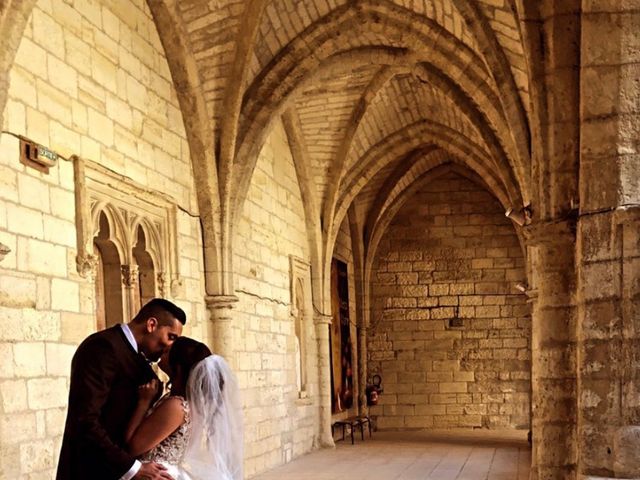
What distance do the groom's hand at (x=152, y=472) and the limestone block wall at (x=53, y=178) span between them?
212 centimetres

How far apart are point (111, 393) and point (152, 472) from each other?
294 mm

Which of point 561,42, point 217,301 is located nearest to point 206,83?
point 217,301

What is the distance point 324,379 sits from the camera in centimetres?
1168

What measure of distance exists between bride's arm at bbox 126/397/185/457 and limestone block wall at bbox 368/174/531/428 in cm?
1312

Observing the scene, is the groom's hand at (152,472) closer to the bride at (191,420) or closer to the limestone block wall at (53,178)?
the bride at (191,420)

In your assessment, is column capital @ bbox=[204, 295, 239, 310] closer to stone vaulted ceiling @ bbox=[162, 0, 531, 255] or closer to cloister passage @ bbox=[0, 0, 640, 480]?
cloister passage @ bbox=[0, 0, 640, 480]

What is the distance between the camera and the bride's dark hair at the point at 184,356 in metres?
2.92

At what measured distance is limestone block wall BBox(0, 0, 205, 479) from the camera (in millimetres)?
4773

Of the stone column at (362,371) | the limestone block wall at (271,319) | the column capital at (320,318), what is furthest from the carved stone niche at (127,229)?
the stone column at (362,371)

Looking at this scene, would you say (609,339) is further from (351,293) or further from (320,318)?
(351,293)

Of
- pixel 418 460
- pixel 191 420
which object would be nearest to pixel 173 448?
pixel 191 420

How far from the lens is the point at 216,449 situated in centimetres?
305

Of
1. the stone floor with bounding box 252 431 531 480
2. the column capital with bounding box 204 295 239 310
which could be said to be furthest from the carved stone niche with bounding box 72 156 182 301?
the stone floor with bounding box 252 431 531 480

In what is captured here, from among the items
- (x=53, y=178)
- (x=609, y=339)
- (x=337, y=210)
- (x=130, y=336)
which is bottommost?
(x=609, y=339)
